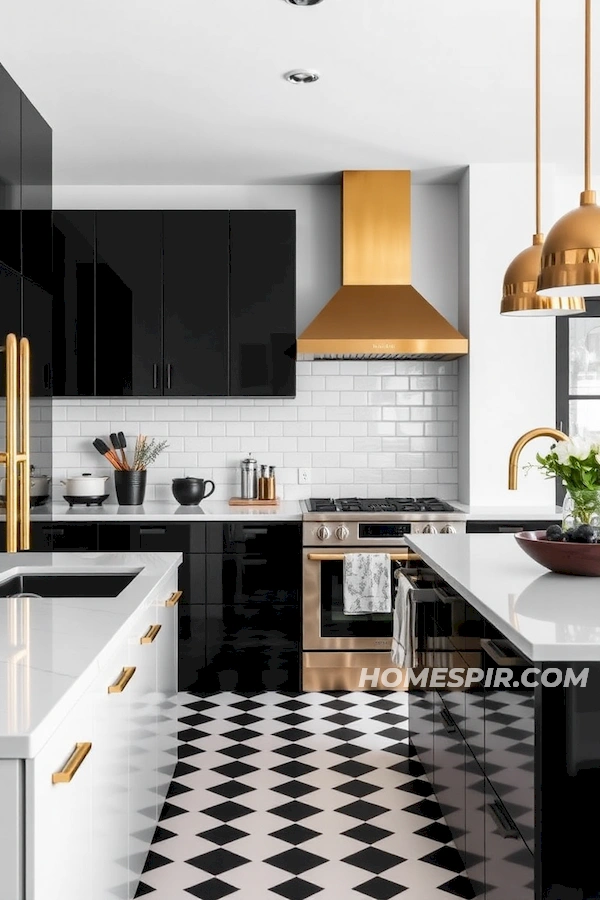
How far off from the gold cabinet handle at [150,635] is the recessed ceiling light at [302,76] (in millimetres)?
2333

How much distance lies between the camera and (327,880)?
107 inches

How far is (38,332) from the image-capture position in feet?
12.1

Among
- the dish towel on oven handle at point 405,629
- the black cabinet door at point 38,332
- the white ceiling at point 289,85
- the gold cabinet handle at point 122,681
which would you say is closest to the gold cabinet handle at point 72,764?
the gold cabinet handle at point 122,681

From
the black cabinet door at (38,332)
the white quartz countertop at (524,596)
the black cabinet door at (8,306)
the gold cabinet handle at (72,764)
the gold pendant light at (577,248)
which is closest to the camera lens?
the gold cabinet handle at (72,764)

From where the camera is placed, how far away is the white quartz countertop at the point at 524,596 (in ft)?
5.69

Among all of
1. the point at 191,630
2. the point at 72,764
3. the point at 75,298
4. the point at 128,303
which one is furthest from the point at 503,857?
the point at 75,298

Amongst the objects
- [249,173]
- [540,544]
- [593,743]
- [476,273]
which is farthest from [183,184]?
[593,743]

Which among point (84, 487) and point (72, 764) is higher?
point (84, 487)

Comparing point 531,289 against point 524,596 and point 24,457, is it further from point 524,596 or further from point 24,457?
point 24,457

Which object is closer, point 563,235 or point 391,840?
point 563,235

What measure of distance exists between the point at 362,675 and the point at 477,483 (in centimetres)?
126

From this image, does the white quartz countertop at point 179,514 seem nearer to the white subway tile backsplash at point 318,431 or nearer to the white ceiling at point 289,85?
the white subway tile backsplash at point 318,431

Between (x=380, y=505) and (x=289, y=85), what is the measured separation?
7.46ft

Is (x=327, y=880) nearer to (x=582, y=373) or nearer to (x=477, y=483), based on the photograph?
(x=477, y=483)
